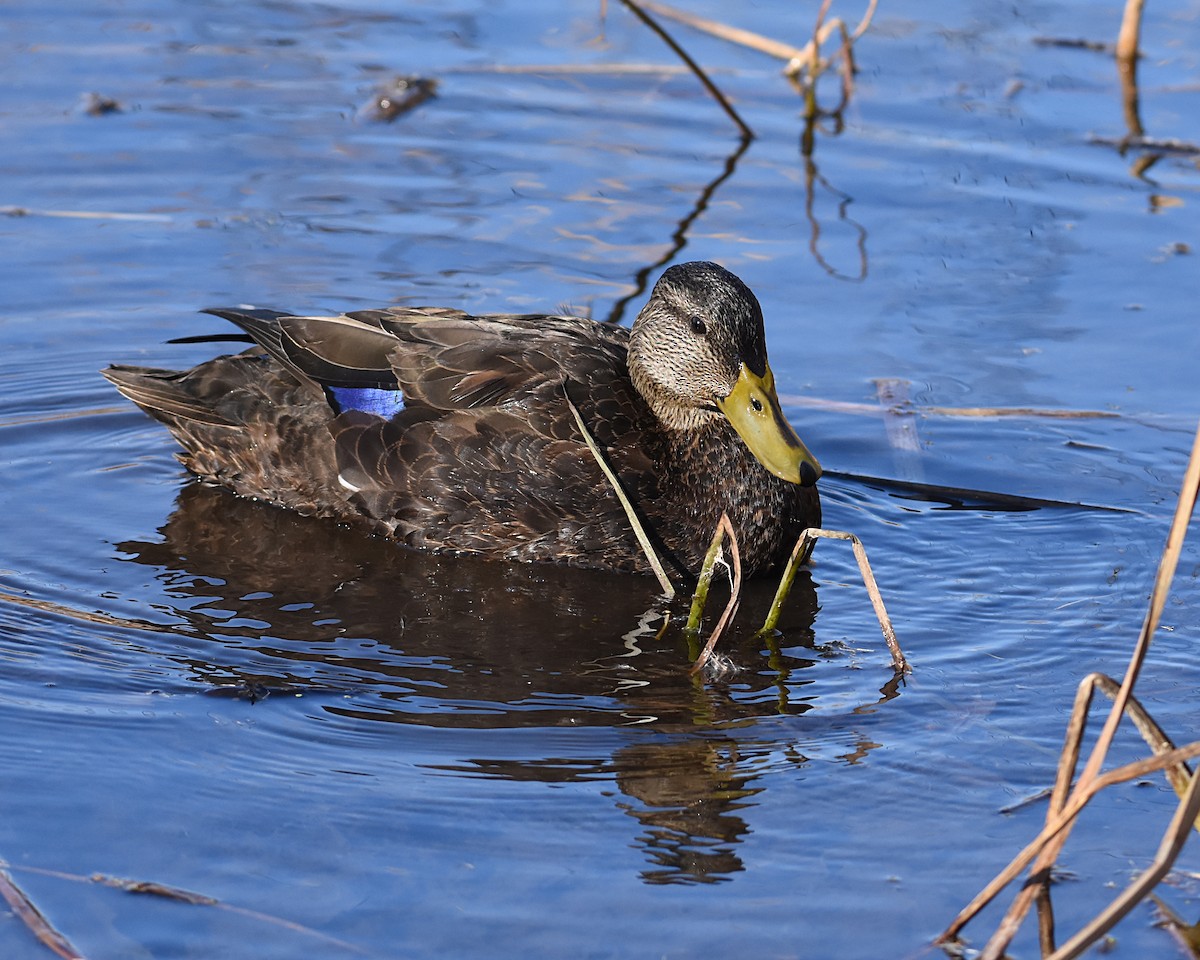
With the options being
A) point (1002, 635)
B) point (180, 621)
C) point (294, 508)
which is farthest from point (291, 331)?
point (1002, 635)

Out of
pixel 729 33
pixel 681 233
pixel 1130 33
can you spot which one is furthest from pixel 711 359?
pixel 1130 33

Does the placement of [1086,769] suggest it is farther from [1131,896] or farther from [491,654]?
[491,654]

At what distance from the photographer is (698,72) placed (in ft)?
35.0

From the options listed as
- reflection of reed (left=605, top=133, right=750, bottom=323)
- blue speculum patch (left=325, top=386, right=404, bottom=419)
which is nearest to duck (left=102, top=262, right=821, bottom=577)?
blue speculum patch (left=325, top=386, right=404, bottom=419)

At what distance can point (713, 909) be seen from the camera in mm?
4543

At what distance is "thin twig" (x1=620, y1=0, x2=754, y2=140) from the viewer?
1020 cm

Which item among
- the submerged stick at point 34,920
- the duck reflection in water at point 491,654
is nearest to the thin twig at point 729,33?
the duck reflection in water at point 491,654

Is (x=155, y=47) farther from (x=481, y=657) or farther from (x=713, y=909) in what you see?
(x=713, y=909)

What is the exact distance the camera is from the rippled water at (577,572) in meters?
4.70

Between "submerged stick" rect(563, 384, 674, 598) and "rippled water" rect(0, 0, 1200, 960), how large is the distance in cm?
14

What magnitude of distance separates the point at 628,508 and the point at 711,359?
0.69m

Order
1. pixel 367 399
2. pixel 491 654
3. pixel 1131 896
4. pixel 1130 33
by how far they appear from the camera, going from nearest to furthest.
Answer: pixel 1131 896 < pixel 491 654 < pixel 367 399 < pixel 1130 33

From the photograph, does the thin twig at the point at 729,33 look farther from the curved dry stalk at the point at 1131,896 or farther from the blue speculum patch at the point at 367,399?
the curved dry stalk at the point at 1131,896

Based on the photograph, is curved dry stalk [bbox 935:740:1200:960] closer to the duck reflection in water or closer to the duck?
the duck reflection in water
